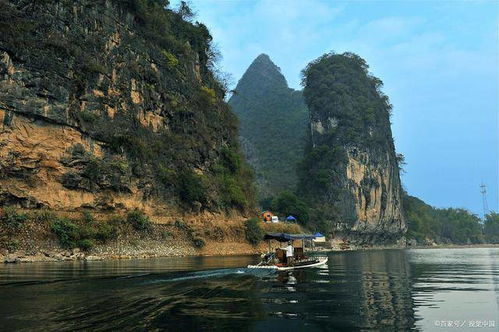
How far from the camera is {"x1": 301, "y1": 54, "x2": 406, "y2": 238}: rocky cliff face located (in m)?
101

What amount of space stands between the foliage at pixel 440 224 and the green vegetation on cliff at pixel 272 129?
3949 cm

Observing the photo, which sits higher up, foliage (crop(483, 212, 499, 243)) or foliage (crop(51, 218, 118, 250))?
foliage (crop(51, 218, 118, 250))

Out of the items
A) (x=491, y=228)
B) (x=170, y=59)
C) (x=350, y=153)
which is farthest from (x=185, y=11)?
(x=491, y=228)

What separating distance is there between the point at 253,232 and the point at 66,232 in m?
25.7

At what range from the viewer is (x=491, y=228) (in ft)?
560

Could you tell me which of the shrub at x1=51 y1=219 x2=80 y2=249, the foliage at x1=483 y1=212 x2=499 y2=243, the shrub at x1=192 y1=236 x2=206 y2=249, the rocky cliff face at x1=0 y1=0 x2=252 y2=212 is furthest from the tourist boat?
the foliage at x1=483 y1=212 x2=499 y2=243

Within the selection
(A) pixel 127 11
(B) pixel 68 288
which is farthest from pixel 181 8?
(B) pixel 68 288

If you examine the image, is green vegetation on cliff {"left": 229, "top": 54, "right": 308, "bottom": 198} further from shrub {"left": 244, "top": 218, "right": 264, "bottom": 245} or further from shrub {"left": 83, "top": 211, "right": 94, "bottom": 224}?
shrub {"left": 83, "top": 211, "right": 94, "bottom": 224}

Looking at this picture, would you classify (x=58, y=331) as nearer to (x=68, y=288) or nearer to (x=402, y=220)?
(x=68, y=288)

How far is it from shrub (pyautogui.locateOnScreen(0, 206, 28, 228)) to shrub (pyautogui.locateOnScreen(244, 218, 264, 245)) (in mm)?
28388

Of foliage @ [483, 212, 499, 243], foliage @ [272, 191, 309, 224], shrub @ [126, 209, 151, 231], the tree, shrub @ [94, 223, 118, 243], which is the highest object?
the tree

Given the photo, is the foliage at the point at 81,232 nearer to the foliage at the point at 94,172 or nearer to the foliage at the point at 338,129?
the foliage at the point at 94,172

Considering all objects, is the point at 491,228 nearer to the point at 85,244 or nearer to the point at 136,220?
the point at 136,220

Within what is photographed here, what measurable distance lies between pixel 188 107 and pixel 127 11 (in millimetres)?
13635
